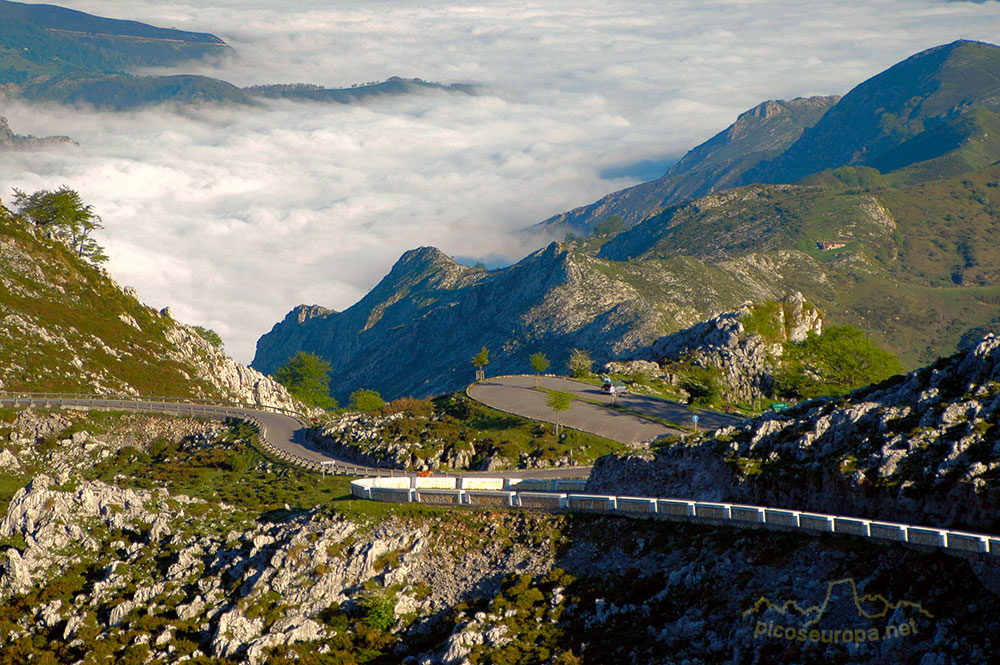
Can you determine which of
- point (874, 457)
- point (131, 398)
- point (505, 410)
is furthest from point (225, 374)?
point (874, 457)

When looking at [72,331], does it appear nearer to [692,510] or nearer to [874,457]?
[692,510]

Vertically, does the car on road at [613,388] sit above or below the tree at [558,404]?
below

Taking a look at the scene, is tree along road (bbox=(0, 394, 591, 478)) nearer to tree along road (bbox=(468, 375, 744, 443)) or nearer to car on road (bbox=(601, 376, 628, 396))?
tree along road (bbox=(468, 375, 744, 443))

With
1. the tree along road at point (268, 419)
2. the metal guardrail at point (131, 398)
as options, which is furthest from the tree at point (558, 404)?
the metal guardrail at point (131, 398)

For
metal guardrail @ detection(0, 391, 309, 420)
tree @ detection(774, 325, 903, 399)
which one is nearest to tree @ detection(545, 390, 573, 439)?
tree @ detection(774, 325, 903, 399)

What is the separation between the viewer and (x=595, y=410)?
109 meters

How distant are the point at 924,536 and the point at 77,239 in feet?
522

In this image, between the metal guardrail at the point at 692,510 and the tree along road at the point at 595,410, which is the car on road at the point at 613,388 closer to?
the tree along road at the point at 595,410

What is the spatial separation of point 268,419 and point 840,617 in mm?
96344

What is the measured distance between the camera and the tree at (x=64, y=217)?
535 ft

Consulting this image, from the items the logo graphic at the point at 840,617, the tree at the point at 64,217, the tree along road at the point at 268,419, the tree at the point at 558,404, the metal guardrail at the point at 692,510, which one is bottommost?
the tree along road at the point at 268,419

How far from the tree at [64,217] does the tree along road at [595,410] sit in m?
83.6

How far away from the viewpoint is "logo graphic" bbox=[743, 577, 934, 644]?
1473 inches

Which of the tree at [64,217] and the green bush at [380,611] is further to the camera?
the tree at [64,217]
